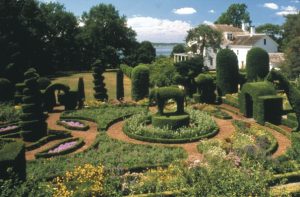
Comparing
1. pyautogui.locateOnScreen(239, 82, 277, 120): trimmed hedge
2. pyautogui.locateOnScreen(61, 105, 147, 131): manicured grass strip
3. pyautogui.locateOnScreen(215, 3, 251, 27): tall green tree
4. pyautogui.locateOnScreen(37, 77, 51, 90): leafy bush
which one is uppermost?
pyautogui.locateOnScreen(215, 3, 251, 27): tall green tree

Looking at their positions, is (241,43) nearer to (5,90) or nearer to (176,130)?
(5,90)

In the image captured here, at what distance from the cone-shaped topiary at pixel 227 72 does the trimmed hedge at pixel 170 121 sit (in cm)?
1427

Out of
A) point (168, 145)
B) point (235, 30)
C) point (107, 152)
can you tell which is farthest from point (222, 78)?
point (235, 30)

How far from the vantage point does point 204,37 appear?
6100 centimetres

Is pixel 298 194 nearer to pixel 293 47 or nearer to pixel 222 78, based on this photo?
pixel 222 78

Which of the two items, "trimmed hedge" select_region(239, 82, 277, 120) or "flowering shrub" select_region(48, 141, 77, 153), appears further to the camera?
"trimmed hedge" select_region(239, 82, 277, 120)

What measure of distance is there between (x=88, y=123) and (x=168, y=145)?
8.68m

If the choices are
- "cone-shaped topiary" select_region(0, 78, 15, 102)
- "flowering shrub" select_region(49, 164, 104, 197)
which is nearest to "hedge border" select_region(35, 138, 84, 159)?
"flowering shrub" select_region(49, 164, 104, 197)

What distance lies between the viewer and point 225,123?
28219 millimetres

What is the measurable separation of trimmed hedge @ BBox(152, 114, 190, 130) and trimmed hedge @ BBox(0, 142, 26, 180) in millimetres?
11908

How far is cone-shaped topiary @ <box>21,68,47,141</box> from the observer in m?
24.0

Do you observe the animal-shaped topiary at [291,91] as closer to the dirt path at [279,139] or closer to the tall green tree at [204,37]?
the dirt path at [279,139]

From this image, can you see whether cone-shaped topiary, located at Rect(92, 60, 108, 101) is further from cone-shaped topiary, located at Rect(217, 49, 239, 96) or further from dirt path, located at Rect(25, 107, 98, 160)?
cone-shaped topiary, located at Rect(217, 49, 239, 96)

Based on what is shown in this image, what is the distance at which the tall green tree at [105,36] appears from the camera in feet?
242
